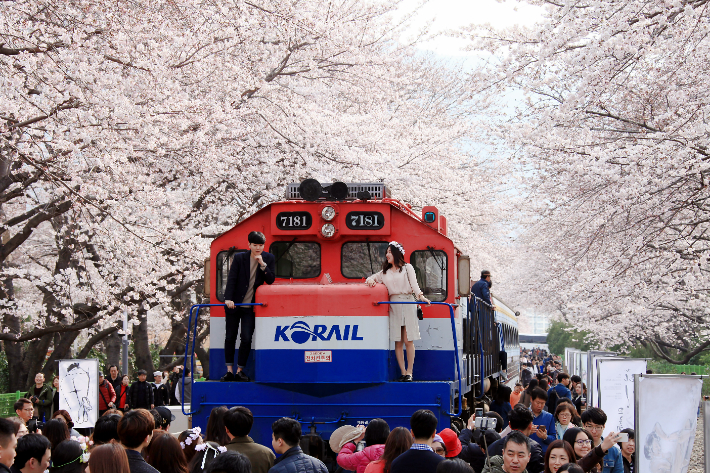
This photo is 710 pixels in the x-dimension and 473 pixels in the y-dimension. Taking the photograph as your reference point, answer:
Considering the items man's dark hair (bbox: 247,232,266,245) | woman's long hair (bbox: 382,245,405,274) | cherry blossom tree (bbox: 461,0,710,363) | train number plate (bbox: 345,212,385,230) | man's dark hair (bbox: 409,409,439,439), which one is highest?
cherry blossom tree (bbox: 461,0,710,363)

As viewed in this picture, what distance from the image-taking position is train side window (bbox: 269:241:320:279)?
9328 mm

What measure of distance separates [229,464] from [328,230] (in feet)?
15.3

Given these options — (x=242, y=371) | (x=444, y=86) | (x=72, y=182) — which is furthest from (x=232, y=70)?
(x=444, y=86)

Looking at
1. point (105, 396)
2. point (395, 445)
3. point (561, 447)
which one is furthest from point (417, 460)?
point (105, 396)

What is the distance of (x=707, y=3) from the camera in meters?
9.56

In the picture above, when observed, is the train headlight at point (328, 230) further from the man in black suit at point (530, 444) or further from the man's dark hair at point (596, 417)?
the man's dark hair at point (596, 417)

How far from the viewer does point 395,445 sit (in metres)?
→ 5.85

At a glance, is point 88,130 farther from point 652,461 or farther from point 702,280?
point 702,280

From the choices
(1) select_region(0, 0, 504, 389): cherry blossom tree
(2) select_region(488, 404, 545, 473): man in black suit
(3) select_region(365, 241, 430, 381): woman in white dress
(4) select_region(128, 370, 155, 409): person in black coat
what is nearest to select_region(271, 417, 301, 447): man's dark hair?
(2) select_region(488, 404, 545, 473): man in black suit

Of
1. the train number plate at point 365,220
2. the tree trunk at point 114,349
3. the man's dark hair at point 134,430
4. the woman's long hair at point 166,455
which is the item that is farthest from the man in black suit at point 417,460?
the tree trunk at point 114,349

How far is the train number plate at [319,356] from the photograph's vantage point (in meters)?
8.12

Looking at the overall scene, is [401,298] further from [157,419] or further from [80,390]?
[80,390]

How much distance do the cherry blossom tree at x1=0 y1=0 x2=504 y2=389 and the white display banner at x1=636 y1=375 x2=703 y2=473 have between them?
738cm

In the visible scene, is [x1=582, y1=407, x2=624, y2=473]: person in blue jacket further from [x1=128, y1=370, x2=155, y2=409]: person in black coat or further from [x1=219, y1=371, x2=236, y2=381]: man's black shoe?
[x1=128, y1=370, x2=155, y2=409]: person in black coat
